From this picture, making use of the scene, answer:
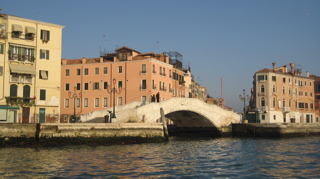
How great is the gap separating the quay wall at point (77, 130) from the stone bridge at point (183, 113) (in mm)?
1903

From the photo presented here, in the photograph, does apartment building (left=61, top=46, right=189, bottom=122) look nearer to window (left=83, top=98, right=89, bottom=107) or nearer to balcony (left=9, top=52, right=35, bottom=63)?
window (left=83, top=98, right=89, bottom=107)

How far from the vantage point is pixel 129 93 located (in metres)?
53.2

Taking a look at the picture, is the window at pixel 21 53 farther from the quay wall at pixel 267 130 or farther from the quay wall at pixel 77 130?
the quay wall at pixel 267 130

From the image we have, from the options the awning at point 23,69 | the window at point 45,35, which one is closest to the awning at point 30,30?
the window at point 45,35

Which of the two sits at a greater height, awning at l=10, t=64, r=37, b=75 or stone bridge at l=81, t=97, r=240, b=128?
awning at l=10, t=64, r=37, b=75

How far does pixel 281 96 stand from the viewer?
6875cm

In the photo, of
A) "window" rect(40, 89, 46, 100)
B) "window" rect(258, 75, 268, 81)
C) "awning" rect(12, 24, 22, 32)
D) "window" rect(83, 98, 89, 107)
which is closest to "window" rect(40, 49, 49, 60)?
"awning" rect(12, 24, 22, 32)

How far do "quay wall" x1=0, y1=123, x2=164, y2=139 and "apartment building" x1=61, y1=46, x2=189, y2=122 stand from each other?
1889cm

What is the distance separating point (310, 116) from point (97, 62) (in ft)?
140

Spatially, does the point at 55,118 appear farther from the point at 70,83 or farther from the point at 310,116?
the point at 310,116

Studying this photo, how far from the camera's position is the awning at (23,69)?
35734 millimetres

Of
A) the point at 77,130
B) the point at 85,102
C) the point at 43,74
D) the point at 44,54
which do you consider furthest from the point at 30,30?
the point at 85,102

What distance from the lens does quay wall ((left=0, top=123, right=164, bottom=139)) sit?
27.4 metres

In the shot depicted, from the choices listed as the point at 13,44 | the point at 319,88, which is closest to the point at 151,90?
the point at 13,44
